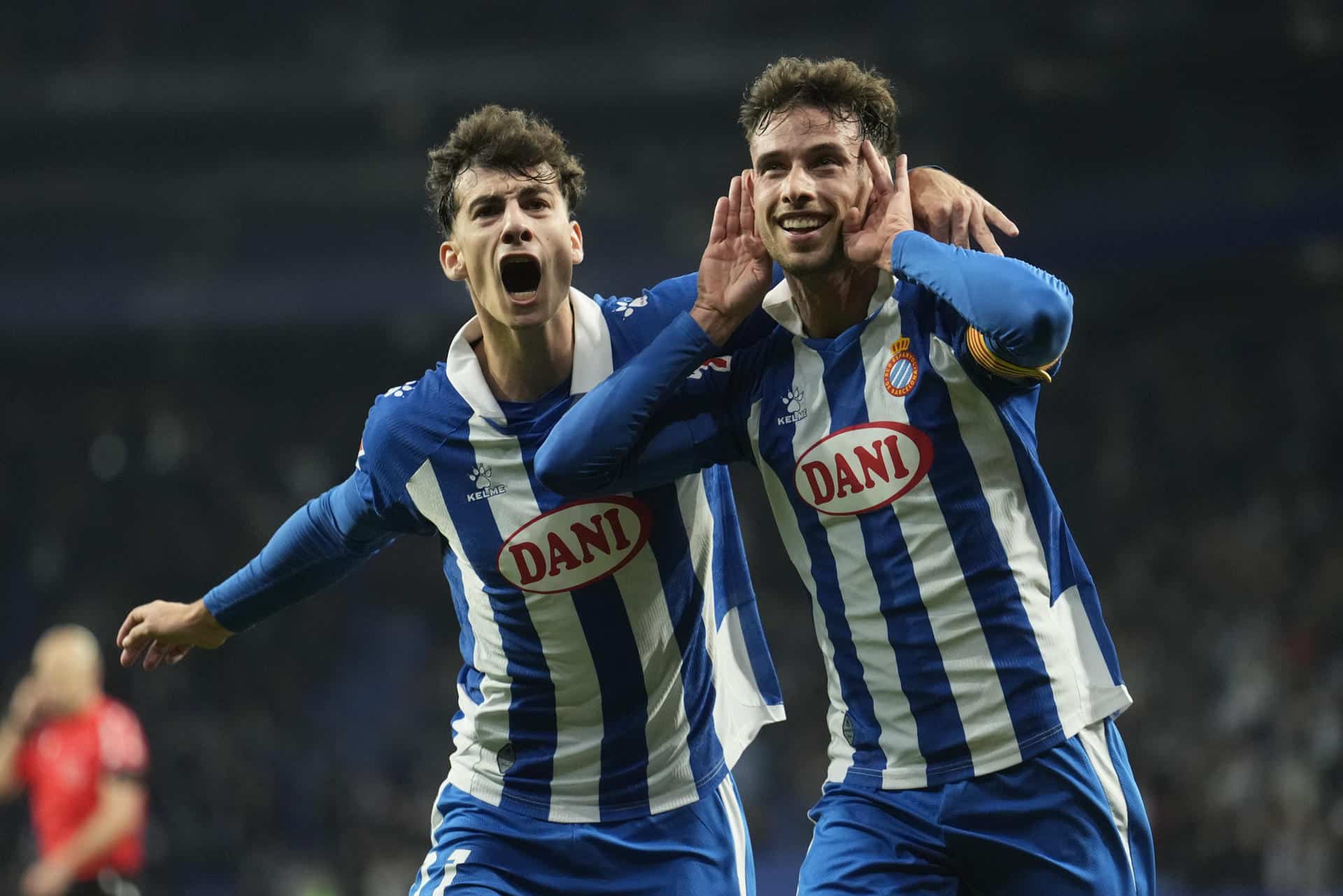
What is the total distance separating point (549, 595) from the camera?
3.20 meters

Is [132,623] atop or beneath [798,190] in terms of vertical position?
beneath

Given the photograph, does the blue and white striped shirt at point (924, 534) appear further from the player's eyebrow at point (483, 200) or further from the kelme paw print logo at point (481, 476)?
the player's eyebrow at point (483, 200)

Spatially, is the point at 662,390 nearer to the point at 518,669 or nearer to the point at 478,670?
the point at 518,669

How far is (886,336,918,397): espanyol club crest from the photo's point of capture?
9.04 feet

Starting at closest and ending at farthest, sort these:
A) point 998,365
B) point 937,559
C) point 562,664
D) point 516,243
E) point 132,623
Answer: point 998,365 < point 937,559 < point 516,243 < point 562,664 < point 132,623

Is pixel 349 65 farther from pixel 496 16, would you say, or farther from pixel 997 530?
pixel 997 530

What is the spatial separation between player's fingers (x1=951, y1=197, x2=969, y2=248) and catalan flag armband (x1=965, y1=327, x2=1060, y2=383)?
0.27m

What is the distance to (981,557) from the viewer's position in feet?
8.95

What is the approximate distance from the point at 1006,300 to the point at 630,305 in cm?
105

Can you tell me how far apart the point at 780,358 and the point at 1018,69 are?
30.9 feet

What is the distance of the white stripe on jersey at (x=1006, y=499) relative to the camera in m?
2.72

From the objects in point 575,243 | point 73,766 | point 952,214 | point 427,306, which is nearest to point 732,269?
point 952,214

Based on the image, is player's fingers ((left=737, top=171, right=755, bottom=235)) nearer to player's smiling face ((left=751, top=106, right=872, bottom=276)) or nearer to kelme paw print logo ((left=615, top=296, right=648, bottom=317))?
player's smiling face ((left=751, top=106, right=872, bottom=276))

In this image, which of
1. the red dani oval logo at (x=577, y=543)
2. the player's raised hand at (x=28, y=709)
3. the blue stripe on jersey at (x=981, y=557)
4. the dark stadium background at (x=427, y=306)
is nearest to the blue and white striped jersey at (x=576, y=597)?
the red dani oval logo at (x=577, y=543)
